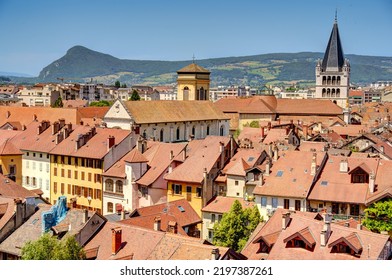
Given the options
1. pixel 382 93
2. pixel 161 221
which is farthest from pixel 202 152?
pixel 382 93

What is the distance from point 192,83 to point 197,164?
29.5 m

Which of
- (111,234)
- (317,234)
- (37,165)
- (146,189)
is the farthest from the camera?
(37,165)

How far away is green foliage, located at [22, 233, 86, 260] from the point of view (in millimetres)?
12102

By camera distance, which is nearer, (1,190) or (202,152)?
(1,190)

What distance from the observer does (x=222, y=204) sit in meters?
24.4

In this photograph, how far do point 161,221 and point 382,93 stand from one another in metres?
116

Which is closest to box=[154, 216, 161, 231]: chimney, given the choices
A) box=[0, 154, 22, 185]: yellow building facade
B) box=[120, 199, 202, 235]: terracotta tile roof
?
box=[120, 199, 202, 235]: terracotta tile roof

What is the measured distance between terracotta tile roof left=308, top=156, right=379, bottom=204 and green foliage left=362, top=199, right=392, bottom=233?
90cm

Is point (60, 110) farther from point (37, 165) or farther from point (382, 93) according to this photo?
point (382, 93)

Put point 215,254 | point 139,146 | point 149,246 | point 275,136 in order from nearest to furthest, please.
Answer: point 215,254
point 149,246
point 139,146
point 275,136

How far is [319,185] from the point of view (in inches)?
906

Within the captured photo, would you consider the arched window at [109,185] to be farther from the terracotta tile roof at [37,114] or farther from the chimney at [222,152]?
the terracotta tile roof at [37,114]

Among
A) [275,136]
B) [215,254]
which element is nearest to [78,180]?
[275,136]

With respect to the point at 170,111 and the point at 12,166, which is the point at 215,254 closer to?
the point at 12,166
